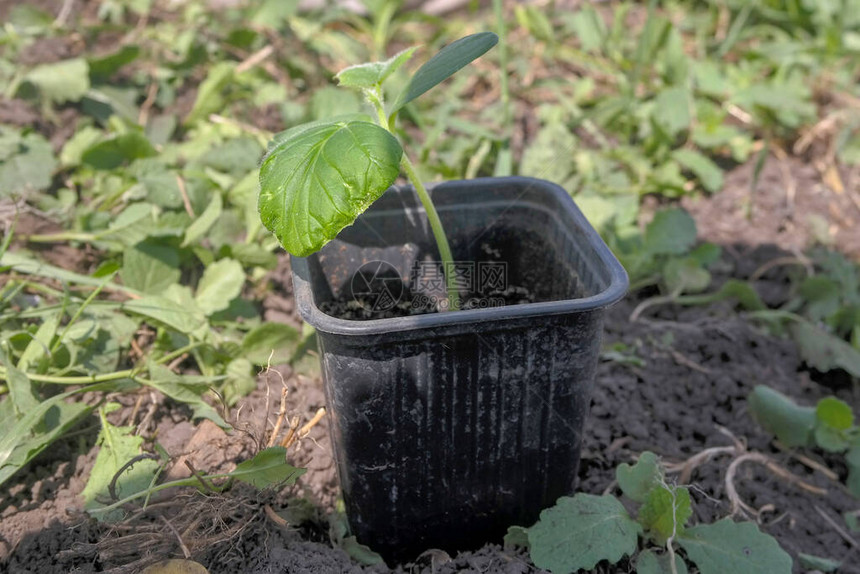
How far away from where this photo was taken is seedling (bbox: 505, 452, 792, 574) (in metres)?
1.25

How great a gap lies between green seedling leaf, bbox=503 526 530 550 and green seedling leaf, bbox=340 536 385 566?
0.22 metres

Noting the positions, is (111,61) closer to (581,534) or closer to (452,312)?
(452,312)

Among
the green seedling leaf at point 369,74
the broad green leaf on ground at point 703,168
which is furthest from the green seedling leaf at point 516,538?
the broad green leaf on ground at point 703,168

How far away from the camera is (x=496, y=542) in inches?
55.9

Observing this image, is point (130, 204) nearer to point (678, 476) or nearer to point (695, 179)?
point (678, 476)

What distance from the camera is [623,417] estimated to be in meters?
1.71

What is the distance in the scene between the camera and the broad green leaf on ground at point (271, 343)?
1650 millimetres

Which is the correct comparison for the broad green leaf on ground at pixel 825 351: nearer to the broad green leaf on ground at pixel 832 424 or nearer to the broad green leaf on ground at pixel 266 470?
the broad green leaf on ground at pixel 832 424

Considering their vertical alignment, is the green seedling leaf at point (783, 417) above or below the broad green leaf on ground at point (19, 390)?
below

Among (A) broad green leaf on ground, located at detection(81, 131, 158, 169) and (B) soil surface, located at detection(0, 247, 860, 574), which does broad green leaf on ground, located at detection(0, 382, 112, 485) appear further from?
(A) broad green leaf on ground, located at detection(81, 131, 158, 169)

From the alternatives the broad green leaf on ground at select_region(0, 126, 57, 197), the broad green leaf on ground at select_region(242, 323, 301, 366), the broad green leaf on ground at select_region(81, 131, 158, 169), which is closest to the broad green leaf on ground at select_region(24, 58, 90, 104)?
the broad green leaf on ground at select_region(0, 126, 57, 197)

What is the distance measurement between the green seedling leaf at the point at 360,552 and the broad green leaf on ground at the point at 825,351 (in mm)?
1207

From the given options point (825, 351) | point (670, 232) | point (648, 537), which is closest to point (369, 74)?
point (648, 537)

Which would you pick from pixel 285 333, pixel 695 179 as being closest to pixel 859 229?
pixel 695 179
